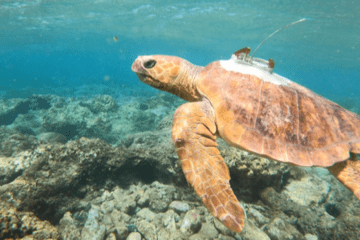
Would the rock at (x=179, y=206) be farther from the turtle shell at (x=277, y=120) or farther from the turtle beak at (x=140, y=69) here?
the turtle beak at (x=140, y=69)

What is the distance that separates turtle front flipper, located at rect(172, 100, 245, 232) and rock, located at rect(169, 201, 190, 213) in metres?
1.35

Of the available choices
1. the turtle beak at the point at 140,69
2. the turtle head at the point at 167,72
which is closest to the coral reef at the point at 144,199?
the turtle head at the point at 167,72

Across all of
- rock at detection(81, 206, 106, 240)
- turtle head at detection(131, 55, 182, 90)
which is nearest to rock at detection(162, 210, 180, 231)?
rock at detection(81, 206, 106, 240)

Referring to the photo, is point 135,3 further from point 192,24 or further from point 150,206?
point 150,206

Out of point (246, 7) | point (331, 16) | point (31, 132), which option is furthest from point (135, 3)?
point (331, 16)

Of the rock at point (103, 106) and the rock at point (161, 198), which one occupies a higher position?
the rock at point (161, 198)

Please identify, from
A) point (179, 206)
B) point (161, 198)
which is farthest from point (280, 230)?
point (161, 198)

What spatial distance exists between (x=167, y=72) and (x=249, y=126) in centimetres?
135

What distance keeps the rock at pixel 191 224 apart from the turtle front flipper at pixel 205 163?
1.10 metres

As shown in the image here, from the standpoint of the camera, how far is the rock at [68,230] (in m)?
2.17

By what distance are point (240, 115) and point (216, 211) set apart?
3.52 ft

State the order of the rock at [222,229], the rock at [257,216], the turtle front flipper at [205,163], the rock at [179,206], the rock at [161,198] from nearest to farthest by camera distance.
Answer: the turtle front flipper at [205,163] < the rock at [222,229] < the rock at [257,216] < the rock at [179,206] < the rock at [161,198]

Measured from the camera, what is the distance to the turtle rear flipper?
215 centimetres

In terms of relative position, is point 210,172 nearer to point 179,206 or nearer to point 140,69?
point 179,206
